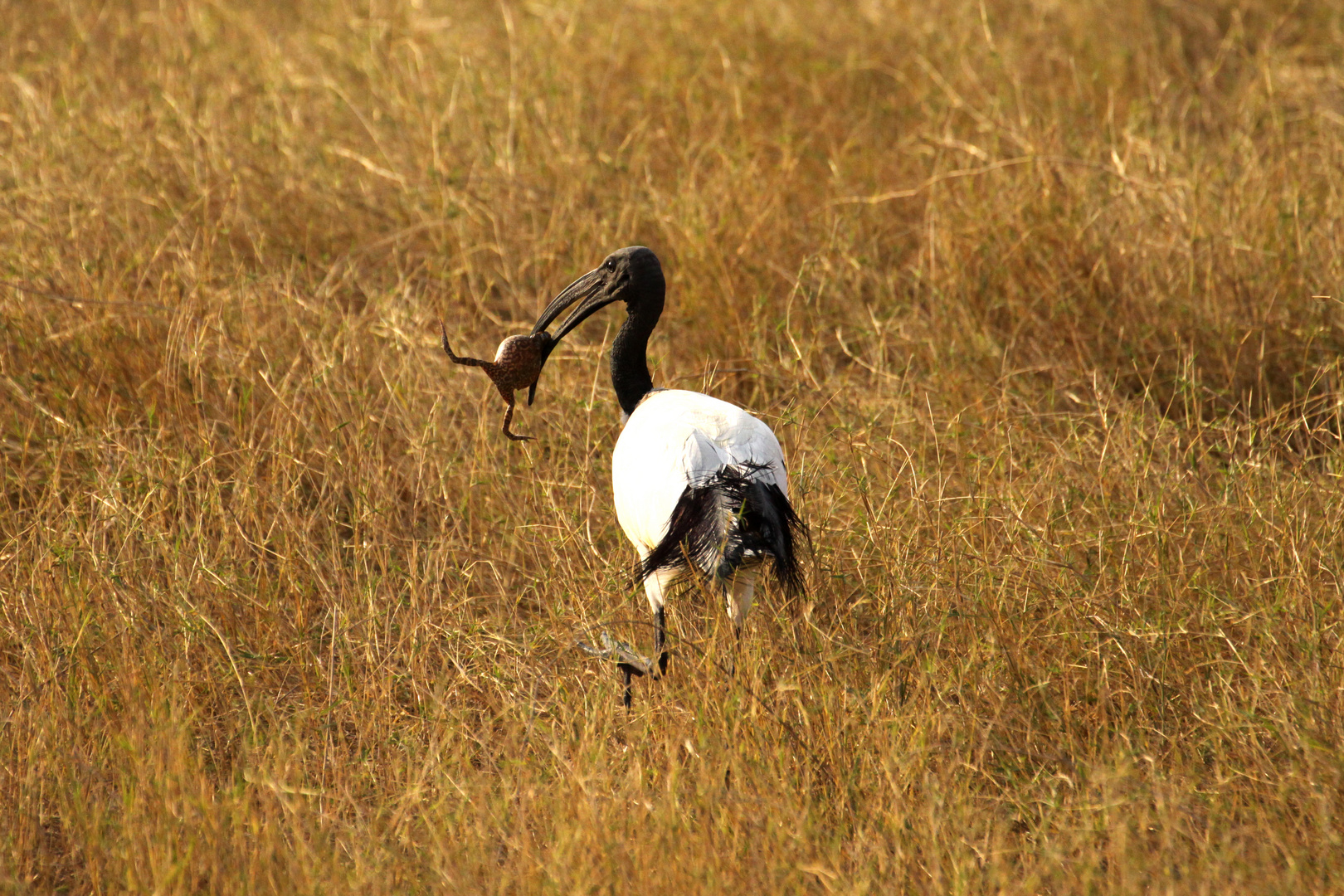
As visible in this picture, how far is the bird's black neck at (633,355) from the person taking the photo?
386 cm

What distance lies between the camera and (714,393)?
500 cm

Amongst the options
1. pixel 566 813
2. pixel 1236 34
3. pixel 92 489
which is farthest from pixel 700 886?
pixel 1236 34

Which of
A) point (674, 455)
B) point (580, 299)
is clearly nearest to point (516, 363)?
point (580, 299)

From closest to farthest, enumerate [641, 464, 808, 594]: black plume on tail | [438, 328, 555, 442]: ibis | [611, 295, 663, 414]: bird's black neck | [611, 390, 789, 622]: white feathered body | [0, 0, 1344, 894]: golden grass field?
[0, 0, 1344, 894]: golden grass field, [641, 464, 808, 594]: black plume on tail, [611, 390, 789, 622]: white feathered body, [438, 328, 555, 442]: ibis, [611, 295, 663, 414]: bird's black neck

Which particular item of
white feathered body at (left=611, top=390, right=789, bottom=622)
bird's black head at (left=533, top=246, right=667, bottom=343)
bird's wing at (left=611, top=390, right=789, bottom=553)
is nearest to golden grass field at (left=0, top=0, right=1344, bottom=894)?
white feathered body at (left=611, top=390, right=789, bottom=622)

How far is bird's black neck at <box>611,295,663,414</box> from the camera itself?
3859mm

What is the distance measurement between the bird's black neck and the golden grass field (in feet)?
1.55

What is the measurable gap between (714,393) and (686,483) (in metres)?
1.73

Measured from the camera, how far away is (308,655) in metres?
Answer: 3.73

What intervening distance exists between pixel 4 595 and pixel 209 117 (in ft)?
9.71

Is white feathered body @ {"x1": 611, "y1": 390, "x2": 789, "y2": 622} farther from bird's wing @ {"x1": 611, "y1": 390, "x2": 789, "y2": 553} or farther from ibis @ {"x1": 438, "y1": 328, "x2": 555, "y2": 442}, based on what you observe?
ibis @ {"x1": 438, "y1": 328, "x2": 555, "y2": 442}

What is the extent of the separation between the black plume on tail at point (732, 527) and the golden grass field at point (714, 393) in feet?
0.91

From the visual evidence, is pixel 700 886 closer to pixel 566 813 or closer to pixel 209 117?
pixel 566 813

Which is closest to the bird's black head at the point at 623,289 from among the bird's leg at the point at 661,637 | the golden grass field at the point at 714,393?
the golden grass field at the point at 714,393
